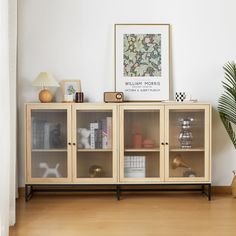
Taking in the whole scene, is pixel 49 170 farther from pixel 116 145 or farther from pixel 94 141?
pixel 116 145

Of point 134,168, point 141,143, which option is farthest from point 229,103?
point 134,168

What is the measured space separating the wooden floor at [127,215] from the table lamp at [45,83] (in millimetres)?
976

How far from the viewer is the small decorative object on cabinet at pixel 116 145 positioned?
4.44m

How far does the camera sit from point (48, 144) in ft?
14.6

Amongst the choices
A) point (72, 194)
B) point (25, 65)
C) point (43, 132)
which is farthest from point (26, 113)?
point (72, 194)

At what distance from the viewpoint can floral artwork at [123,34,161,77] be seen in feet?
15.5

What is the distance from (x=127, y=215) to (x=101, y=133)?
913 millimetres

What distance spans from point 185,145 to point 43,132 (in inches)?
53.2

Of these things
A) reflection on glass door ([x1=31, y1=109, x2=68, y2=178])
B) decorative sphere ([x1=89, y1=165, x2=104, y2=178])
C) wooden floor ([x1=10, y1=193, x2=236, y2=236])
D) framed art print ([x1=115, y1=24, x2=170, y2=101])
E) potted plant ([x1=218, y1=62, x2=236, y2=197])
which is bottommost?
wooden floor ([x1=10, y1=193, x2=236, y2=236])

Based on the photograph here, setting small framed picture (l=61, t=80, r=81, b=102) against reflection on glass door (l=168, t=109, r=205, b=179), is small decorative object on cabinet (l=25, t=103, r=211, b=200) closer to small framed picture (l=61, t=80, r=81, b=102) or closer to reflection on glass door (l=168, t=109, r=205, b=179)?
reflection on glass door (l=168, t=109, r=205, b=179)

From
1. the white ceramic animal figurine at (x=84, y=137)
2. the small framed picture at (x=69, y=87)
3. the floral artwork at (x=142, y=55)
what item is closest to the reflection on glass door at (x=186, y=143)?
the floral artwork at (x=142, y=55)

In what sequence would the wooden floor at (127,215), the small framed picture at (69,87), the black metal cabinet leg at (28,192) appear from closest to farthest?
the wooden floor at (127,215) → the black metal cabinet leg at (28,192) → the small framed picture at (69,87)

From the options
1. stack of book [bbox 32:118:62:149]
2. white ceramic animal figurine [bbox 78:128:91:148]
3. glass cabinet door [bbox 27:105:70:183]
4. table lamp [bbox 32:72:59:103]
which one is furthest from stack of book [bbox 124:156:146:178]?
table lamp [bbox 32:72:59:103]

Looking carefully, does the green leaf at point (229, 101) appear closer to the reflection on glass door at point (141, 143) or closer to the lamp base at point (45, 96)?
the reflection on glass door at point (141, 143)
